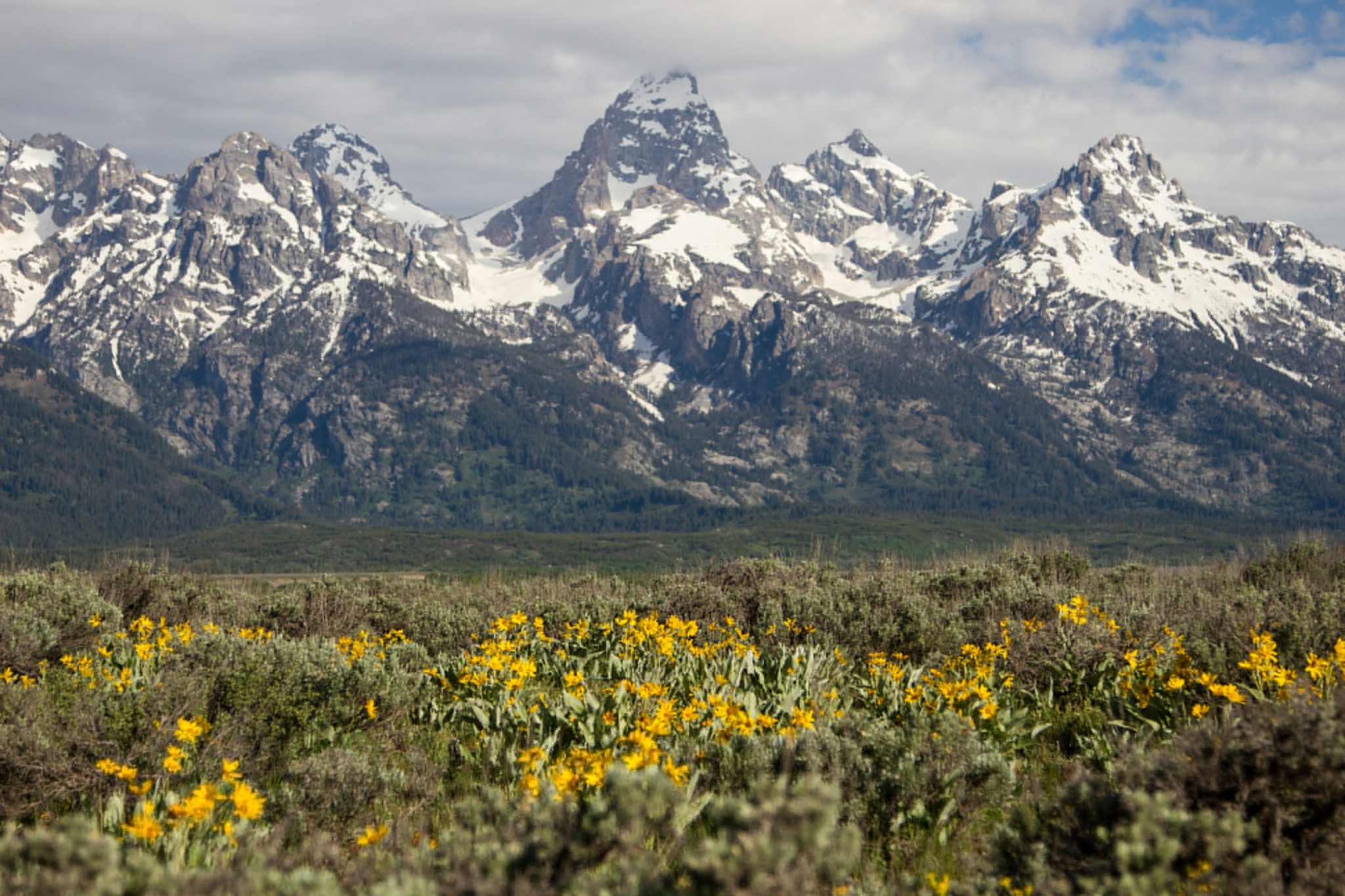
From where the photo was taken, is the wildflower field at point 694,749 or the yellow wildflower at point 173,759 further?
A: the yellow wildflower at point 173,759

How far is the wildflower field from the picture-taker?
191 inches

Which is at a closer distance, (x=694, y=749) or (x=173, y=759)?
(x=173, y=759)

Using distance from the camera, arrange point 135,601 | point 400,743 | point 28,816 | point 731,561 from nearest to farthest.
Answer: point 28,816 < point 400,743 < point 135,601 < point 731,561

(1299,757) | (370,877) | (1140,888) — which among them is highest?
(1299,757)

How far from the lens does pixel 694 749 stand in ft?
26.0

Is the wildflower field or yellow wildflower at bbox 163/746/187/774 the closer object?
the wildflower field

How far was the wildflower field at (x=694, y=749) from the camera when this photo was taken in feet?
15.9

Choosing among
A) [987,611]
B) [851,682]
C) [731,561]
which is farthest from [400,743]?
[731,561]

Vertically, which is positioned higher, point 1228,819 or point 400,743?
point 1228,819

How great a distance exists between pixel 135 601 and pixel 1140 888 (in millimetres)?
20952

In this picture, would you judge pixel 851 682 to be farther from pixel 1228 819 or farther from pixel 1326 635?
pixel 1228 819

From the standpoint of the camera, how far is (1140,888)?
457 cm

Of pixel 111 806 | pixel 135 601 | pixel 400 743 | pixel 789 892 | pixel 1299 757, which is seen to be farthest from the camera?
pixel 135 601

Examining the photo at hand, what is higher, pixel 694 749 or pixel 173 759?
pixel 694 749
